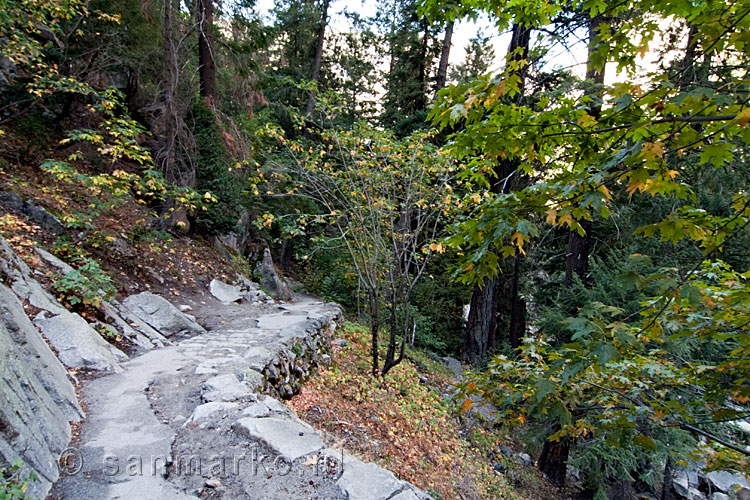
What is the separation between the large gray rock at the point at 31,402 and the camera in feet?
6.55

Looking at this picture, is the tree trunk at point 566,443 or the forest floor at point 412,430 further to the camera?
the tree trunk at point 566,443

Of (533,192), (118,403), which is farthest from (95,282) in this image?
(533,192)

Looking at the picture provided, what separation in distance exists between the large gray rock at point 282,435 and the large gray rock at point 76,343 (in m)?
2.04

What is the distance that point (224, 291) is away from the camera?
8.34 metres

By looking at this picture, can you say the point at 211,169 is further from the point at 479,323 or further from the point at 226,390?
the point at 479,323

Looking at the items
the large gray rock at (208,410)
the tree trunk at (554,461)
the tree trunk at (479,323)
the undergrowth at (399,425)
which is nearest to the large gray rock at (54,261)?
the large gray rock at (208,410)

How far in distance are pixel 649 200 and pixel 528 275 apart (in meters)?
3.97

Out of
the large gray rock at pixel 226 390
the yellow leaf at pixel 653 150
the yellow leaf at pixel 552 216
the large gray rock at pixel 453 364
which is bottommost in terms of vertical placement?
the large gray rock at pixel 453 364

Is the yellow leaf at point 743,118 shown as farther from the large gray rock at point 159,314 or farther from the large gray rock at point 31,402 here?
the large gray rock at point 159,314

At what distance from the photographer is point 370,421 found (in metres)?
4.83

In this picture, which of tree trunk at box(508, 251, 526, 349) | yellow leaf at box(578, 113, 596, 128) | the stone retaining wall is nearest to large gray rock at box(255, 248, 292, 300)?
the stone retaining wall

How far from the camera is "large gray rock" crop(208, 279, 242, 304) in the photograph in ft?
Answer: 26.5

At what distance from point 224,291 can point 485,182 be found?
742 centimetres

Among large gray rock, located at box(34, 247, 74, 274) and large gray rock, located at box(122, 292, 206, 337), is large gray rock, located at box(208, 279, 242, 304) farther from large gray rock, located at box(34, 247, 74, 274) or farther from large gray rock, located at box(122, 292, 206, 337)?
large gray rock, located at box(34, 247, 74, 274)
